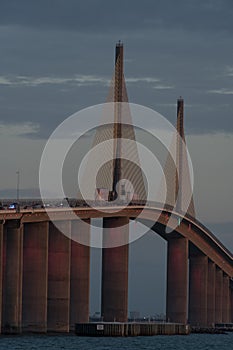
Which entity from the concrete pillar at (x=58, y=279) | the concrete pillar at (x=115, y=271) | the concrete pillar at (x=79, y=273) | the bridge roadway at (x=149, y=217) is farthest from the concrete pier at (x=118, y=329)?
the bridge roadway at (x=149, y=217)

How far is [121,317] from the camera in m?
156

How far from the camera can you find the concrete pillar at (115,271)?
511ft

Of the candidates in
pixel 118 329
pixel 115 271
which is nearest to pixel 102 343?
pixel 118 329

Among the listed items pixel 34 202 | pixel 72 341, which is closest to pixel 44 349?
pixel 72 341

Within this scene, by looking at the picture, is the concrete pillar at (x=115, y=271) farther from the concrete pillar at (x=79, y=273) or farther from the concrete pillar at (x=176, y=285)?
the concrete pillar at (x=176, y=285)

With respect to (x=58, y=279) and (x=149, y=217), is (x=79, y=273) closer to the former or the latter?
(x=58, y=279)

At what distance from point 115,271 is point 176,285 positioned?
3112cm

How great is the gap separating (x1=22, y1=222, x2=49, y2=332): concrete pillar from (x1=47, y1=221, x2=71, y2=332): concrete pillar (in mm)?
5908

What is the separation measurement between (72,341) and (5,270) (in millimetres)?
10108

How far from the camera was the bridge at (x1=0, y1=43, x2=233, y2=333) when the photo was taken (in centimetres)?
12794

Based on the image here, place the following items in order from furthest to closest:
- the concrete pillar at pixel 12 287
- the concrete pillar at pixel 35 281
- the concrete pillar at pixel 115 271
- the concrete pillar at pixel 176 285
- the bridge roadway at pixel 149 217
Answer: the concrete pillar at pixel 176 285 → the concrete pillar at pixel 115 271 → the concrete pillar at pixel 35 281 → the bridge roadway at pixel 149 217 → the concrete pillar at pixel 12 287

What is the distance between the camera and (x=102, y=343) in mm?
121688

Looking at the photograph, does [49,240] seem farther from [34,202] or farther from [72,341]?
[72,341]

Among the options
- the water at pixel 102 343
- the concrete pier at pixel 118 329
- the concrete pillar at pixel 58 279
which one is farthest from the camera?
the concrete pillar at pixel 58 279
